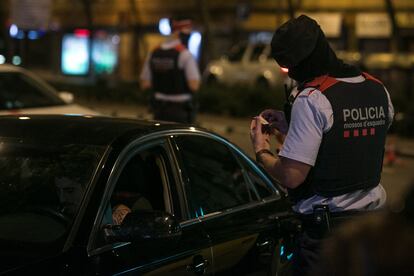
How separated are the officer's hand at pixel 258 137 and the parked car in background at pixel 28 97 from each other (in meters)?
5.15

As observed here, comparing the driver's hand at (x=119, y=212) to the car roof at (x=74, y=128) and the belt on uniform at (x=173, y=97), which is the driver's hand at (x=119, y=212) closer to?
the car roof at (x=74, y=128)

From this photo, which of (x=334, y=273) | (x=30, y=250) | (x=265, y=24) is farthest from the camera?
(x=265, y=24)

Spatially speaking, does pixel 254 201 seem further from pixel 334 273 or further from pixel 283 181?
pixel 334 273

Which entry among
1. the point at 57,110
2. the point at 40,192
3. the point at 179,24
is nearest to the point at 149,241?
the point at 40,192

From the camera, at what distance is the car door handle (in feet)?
11.6

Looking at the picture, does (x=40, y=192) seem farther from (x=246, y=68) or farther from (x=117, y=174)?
(x=246, y=68)

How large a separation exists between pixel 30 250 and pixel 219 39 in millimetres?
26937

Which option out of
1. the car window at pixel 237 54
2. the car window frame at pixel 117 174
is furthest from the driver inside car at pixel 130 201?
the car window at pixel 237 54

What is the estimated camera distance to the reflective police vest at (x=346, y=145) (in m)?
3.51

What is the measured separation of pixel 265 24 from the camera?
95.9 ft

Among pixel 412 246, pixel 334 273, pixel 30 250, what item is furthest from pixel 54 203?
pixel 412 246

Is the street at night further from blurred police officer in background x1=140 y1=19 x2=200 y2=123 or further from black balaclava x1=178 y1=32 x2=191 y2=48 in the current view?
black balaclava x1=178 y1=32 x2=191 y2=48

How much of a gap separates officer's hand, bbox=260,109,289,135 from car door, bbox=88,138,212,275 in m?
0.54

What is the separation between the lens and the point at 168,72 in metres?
8.49
